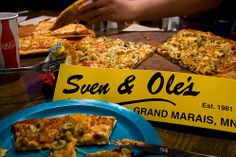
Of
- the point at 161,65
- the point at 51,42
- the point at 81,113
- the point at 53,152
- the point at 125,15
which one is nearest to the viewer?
the point at 53,152

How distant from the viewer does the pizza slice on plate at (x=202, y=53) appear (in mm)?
1392

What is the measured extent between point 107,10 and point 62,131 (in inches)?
45.1

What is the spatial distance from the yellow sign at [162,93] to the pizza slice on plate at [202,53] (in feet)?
1.32

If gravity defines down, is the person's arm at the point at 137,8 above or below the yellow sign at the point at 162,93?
above

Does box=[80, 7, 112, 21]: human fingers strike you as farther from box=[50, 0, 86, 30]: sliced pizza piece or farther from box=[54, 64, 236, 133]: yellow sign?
box=[54, 64, 236, 133]: yellow sign

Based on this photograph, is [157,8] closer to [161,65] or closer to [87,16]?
[87,16]

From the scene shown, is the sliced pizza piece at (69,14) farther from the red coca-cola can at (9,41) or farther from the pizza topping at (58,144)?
the pizza topping at (58,144)

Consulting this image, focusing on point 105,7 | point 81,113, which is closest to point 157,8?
point 105,7

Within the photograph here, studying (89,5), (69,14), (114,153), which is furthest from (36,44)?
(114,153)

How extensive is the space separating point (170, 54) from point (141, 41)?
0.95ft

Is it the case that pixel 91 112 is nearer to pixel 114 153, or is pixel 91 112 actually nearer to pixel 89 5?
pixel 114 153

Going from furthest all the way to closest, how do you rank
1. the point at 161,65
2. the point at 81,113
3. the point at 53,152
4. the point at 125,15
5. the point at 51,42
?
1. the point at 125,15
2. the point at 51,42
3. the point at 161,65
4. the point at 81,113
5. the point at 53,152

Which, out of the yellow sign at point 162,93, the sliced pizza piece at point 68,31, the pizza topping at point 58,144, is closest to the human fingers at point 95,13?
the sliced pizza piece at point 68,31

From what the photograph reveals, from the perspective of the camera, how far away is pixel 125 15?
1891mm
